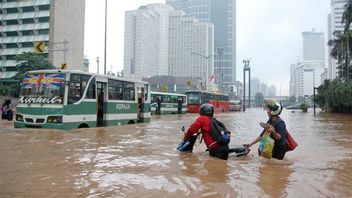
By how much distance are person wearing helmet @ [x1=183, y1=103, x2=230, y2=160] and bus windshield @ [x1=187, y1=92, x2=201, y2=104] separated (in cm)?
3709

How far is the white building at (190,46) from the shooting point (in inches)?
3226

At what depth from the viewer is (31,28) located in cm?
7138

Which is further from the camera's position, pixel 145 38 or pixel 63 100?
pixel 145 38

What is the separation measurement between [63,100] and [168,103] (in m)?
26.5

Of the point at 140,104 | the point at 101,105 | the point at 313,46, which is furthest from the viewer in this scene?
the point at 313,46

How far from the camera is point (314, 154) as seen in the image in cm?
956

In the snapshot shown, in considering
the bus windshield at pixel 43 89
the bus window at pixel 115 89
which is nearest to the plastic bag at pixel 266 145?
the bus windshield at pixel 43 89

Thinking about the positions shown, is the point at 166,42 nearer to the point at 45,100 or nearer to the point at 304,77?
the point at 304,77

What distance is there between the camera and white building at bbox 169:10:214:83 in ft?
269

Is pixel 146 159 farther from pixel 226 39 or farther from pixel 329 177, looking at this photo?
pixel 226 39

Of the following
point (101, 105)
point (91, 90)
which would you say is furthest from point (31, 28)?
point (91, 90)

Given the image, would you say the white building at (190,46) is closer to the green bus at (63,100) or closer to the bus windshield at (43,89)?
the green bus at (63,100)

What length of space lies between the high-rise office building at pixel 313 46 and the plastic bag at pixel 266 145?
187 meters

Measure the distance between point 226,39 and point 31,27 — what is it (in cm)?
5165
